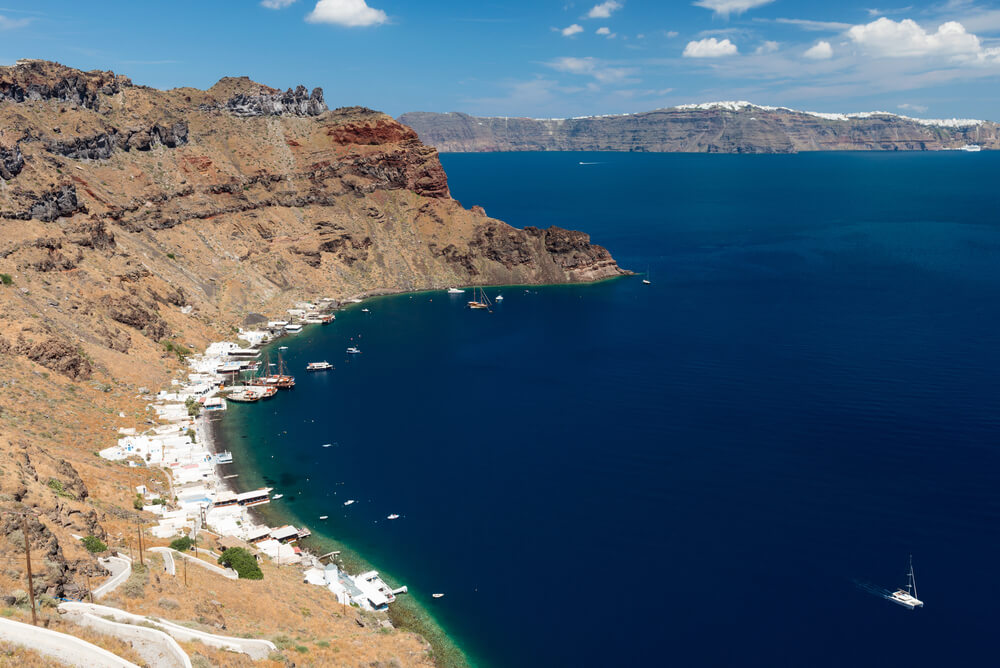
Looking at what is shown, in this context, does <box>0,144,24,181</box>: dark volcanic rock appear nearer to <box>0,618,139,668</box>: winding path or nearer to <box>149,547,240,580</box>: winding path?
<box>149,547,240,580</box>: winding path

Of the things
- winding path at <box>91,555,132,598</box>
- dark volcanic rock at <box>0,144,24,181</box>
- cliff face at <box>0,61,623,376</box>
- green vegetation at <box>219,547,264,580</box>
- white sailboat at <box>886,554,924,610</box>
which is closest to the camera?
winding path at <box>91,555,132,598</box>

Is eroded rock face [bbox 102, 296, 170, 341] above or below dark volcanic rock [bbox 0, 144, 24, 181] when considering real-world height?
below

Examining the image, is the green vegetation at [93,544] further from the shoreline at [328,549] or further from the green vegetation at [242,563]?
the shoreline at [328,549]

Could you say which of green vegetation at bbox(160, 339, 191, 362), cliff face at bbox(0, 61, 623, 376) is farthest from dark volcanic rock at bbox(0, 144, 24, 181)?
green vegetation at bbox(160, 339, 191, 362)

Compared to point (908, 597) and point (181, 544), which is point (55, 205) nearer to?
point (181, 544)

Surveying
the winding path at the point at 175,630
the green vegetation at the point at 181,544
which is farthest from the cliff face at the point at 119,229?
the winding path at the point at 175,630

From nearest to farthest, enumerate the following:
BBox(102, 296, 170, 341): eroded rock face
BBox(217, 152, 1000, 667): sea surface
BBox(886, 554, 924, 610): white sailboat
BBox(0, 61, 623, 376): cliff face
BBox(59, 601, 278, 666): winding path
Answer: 1. BBox(59, 601, 278, 666): winding path
2. BBox(217, 152, 1000, 667): sea surface
3. BBox(886, 554, 924, 610): white sailboat
4. BBox(0, 61, 623, 376): cliff face
5. BBox(102, 296, 170, 341): eroded rock face

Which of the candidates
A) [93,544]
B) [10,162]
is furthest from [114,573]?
[10,162]
